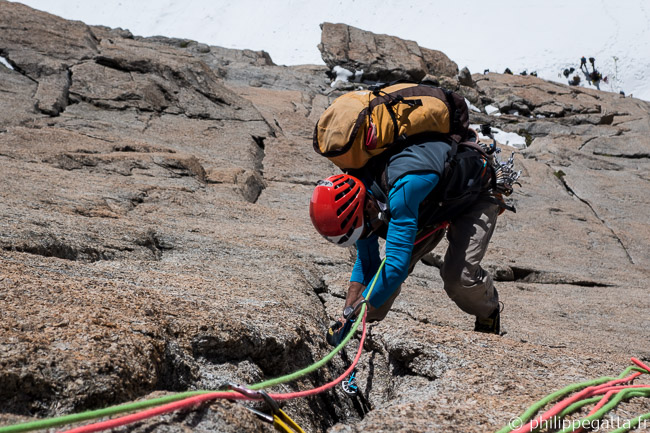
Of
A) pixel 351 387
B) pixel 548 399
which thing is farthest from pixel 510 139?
pixel 548 399

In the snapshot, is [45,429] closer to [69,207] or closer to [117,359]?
[117,359]

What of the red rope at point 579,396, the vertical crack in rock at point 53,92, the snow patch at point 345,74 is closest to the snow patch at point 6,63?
the vertical crack in rock at point 53,92

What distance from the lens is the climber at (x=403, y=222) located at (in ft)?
13.3

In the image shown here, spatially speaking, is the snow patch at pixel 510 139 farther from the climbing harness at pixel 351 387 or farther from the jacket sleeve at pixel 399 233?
the climbing harness at pixel 351 387

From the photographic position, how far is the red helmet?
411 centimetres

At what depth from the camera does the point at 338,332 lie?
4.14m

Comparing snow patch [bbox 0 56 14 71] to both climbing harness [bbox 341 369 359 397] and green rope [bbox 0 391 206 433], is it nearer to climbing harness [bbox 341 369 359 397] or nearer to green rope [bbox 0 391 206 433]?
climbing harness [bbox 341 369 359 397]

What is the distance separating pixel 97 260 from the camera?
489 cm

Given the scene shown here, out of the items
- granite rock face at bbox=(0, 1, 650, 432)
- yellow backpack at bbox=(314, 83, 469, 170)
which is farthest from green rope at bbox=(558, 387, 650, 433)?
yellow backpack at bbox=(314, 83, 469, 170)

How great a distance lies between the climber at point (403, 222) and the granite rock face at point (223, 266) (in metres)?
0.50

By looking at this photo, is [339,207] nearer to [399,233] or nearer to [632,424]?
[399,233]

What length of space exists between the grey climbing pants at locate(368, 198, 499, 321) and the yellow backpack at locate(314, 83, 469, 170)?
0.77 m

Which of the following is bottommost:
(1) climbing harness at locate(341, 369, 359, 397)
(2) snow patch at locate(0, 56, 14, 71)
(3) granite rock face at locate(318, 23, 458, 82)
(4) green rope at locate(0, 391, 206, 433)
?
(1) climbing harness at locate(341, 369, 359, 397)

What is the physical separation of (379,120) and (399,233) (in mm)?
936
